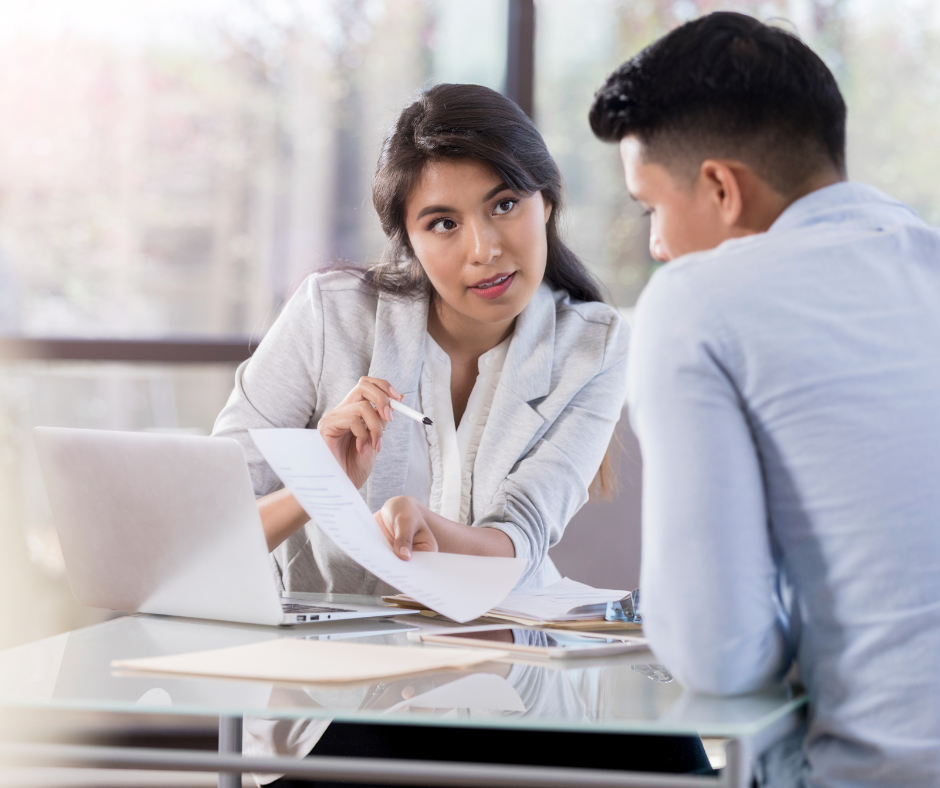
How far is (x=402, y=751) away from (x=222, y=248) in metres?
1.88

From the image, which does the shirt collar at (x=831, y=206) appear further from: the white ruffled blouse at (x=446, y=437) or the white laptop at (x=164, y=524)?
the white ruffled blouse at (x=446, y=437)

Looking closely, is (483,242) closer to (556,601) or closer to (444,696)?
(556,601)

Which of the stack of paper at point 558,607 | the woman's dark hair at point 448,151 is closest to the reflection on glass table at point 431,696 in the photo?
the stack of paper at point 558,607

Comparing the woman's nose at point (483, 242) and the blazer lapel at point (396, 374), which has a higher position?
the woman's nose at point (483, 242)

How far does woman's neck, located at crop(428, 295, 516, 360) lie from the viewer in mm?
1554

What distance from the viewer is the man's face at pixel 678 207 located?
774mm

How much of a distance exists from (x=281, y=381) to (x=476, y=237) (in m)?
0.37

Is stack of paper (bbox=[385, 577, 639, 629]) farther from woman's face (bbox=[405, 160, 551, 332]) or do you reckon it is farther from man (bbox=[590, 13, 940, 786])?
woman's face (bbox=[405, 160, 551, 332])

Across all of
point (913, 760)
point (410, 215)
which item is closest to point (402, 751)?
point (913, 760)

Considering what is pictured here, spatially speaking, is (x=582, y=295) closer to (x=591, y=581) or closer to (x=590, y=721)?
(x=591, y=581)

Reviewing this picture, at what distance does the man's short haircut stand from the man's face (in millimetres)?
13

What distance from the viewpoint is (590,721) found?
2.13 feet

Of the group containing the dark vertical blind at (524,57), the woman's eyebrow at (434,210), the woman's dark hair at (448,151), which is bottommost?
the woman's eyebrow at (434,210)

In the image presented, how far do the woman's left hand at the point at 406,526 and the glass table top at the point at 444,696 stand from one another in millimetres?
216
